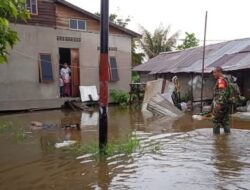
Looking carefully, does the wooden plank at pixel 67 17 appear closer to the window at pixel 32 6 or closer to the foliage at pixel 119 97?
the window at pixel 32 6

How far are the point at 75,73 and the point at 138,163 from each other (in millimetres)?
15523

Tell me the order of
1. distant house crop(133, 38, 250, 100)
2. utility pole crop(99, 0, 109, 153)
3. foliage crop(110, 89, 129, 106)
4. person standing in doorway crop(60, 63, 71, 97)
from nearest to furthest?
utility pole crop(99, 0, 109, 153) < distant house crop(133, 38, 250, 100) < person standing in doorway crop(60, 63, 71, 97) < foliage crop(110, 89, 129, 106)

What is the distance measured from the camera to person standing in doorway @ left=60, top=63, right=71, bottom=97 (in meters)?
22.6

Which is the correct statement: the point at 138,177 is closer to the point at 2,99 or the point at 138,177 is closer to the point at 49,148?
the point at 49,148

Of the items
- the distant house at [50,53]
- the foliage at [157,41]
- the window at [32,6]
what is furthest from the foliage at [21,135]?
the foliage at [157,41]

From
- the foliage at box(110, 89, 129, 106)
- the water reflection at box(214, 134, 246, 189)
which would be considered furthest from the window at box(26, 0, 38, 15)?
the water reflection at box(214, 134, 246, 189)

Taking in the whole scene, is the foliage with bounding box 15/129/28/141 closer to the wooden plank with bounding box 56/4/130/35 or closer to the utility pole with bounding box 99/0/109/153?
the utility pole with bounding box 99/0/109/153

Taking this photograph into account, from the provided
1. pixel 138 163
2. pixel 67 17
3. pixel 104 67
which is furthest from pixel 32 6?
pixel 138 163

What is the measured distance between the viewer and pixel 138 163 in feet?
26.5

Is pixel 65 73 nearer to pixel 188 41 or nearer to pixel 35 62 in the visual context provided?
pixel 35 62

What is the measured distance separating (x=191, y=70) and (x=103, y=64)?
1268 centimetres

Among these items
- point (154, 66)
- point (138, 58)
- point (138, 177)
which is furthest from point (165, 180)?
point (138, 58)

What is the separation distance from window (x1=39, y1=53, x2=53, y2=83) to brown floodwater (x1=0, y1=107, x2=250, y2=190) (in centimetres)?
879

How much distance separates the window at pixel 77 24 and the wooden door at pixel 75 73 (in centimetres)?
116
